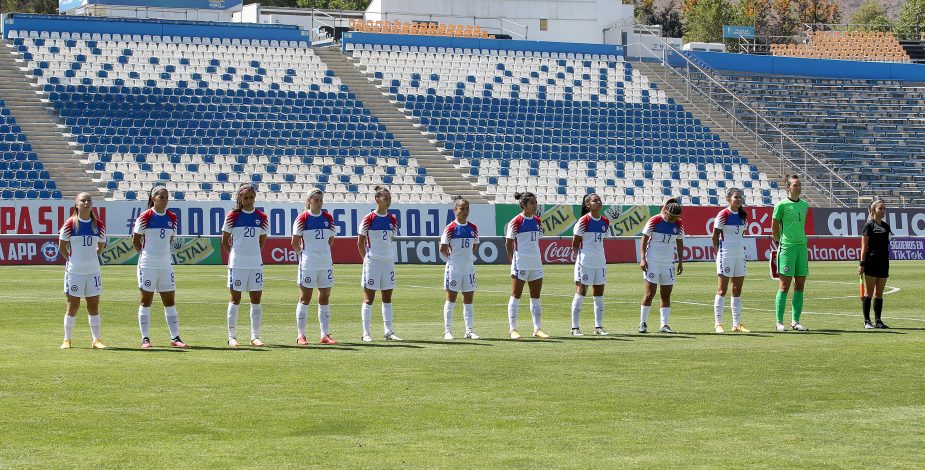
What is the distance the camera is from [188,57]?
55.0 meters

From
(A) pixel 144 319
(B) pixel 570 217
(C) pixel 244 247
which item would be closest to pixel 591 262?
(C) pixel 244 247

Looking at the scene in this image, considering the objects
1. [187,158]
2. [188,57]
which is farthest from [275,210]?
[188,57]

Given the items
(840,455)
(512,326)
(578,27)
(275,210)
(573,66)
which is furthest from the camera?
(578,27)

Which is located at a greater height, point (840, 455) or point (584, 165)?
point (584, 165)

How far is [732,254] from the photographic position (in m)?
19.5

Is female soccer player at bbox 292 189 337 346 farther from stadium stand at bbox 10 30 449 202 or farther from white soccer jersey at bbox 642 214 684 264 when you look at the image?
stadium stand at bbox 10 30 449 202

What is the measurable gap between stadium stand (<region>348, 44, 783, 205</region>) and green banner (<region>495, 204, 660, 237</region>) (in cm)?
405

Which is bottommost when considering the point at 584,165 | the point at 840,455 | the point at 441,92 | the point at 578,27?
the point at 840,455

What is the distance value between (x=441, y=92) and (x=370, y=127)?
5.49 metres

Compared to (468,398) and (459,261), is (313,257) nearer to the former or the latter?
(459,261)

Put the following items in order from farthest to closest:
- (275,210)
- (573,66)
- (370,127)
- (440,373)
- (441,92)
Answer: (573,66), (441,92), (370,127), (275,210), (440,373)

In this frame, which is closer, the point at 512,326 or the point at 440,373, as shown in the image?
the point at 440,373

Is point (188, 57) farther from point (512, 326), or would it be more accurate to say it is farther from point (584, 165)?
point (512, 326)

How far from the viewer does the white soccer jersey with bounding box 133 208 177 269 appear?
16.4 meters
